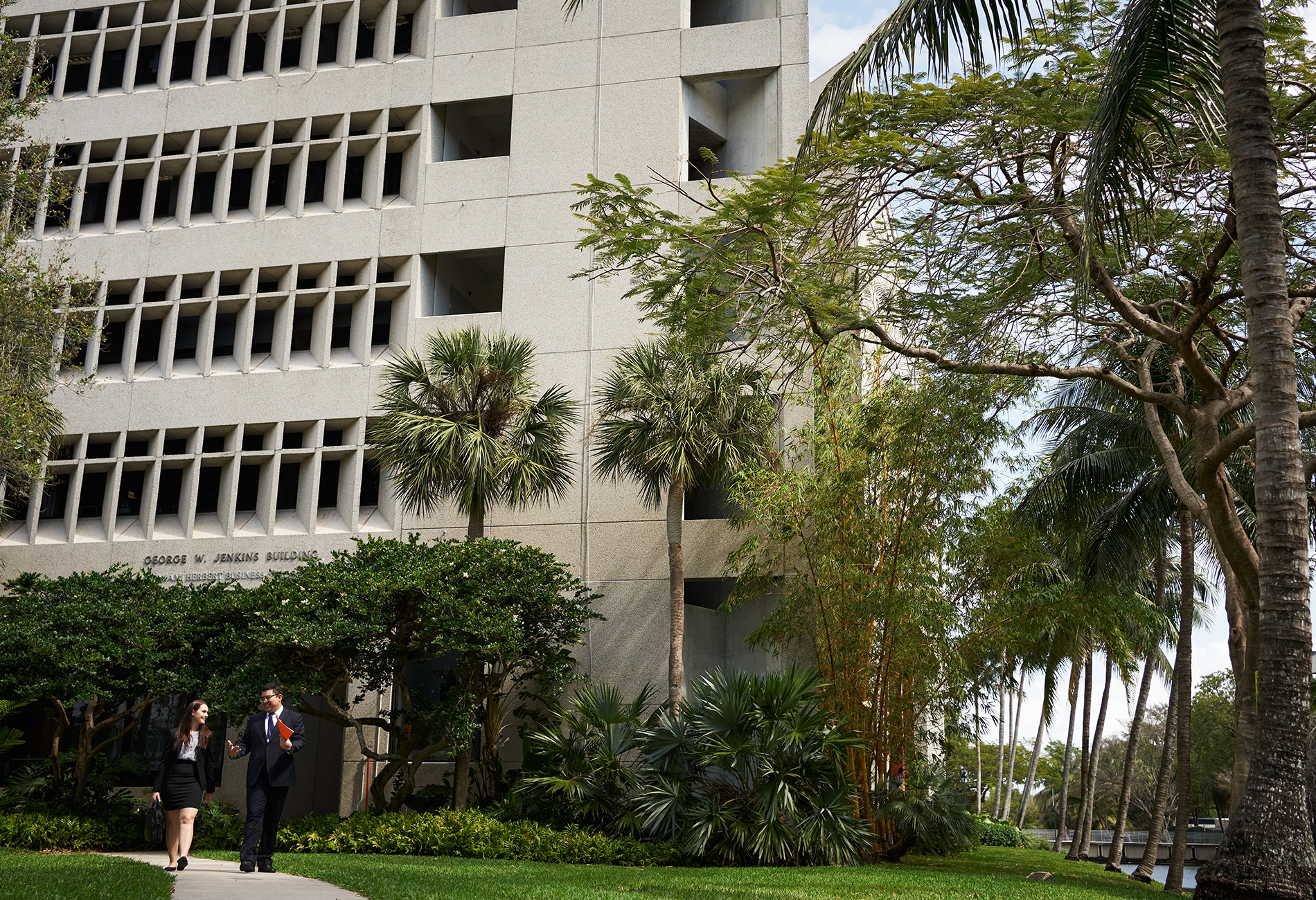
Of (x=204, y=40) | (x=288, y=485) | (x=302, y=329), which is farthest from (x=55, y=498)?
(x=204, y=40)

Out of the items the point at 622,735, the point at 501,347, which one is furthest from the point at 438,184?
the point at 622,735

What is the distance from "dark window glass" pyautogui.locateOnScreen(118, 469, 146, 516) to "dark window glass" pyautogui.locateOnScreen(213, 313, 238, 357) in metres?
3.26

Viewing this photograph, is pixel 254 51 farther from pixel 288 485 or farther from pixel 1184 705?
pixel 1184 705

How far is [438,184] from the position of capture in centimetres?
2531

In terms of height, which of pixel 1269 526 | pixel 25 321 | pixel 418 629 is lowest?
pixel 418 629

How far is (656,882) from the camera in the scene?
38.1 feet

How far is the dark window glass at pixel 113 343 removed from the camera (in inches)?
1024

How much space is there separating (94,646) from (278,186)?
43.8 ft

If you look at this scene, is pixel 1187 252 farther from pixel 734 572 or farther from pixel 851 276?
pixel 734 572

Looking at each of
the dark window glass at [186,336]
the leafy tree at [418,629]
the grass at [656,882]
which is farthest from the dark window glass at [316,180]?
the grass at [656,882]

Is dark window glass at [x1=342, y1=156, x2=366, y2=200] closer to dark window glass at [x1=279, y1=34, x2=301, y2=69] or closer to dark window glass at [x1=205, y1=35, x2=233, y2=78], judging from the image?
dark window glass at [x1=279, y1=34, x2=301, y2=69]

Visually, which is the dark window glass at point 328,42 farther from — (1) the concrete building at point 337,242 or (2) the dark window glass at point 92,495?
(2) the dark window glass at point 92,495

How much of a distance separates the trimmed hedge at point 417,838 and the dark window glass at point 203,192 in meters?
15.3

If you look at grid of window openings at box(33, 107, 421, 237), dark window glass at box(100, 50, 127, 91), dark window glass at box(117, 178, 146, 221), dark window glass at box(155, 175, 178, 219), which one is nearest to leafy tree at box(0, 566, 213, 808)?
grid of window openings at box(33, 107, 421, 237)
